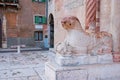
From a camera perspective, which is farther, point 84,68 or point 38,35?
point 38,35

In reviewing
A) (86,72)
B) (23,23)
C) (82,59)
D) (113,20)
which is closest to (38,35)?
(23,23)

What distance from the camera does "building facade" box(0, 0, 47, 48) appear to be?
43.3 ft

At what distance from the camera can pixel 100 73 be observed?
3.08 meters

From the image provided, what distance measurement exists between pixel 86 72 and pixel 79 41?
53 cm

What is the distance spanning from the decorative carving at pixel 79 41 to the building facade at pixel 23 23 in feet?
34.9

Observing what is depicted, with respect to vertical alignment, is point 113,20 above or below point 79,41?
above

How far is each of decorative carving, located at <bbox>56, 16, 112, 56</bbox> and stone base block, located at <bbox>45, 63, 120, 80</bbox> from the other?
0.25 m

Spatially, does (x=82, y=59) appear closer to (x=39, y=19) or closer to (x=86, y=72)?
(x=86, y=72)

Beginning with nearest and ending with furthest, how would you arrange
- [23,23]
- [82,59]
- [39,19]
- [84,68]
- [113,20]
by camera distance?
[84,68], [82,59], [113,20], [23,23], [39,19]

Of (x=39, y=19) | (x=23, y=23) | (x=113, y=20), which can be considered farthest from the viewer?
(x=39, y=19)

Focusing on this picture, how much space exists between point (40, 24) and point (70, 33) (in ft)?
36.6

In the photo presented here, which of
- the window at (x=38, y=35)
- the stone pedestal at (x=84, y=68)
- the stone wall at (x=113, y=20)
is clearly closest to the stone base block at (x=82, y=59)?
the stone pedestal at (x=84, y=68)

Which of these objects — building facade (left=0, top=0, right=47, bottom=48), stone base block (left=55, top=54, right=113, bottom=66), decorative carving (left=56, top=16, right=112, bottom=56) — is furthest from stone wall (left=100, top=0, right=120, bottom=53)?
building facade (left=0, top=0, right=47, bottom=48)

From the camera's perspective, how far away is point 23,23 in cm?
1386
